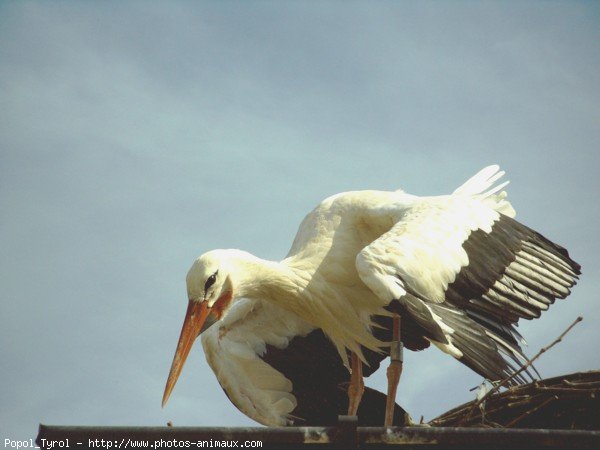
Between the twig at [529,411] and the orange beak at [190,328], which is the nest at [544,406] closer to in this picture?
the twig at [529,411]

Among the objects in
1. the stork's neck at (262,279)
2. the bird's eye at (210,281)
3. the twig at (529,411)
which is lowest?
the twig at (529,411)

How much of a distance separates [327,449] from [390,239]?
238 centimetres

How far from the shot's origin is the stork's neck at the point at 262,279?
22.8 feet

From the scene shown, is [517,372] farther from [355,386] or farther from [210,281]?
[210,281]

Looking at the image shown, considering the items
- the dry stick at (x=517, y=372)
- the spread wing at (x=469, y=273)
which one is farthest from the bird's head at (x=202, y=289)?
the dry stick at (x=517, y=372)

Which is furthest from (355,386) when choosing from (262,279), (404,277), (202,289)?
(404,277)

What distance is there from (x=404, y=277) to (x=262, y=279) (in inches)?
53.7

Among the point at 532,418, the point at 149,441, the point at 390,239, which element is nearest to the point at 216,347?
the point at 390,239

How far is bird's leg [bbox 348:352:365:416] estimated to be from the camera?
738 centimetres

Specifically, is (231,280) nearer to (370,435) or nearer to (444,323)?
(444,323)

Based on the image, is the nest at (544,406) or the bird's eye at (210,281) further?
the bird's eye at (210,281)

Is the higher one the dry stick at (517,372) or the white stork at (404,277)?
the white stork at (404,277)

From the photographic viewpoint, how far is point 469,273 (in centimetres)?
662

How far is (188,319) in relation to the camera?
6.75m
